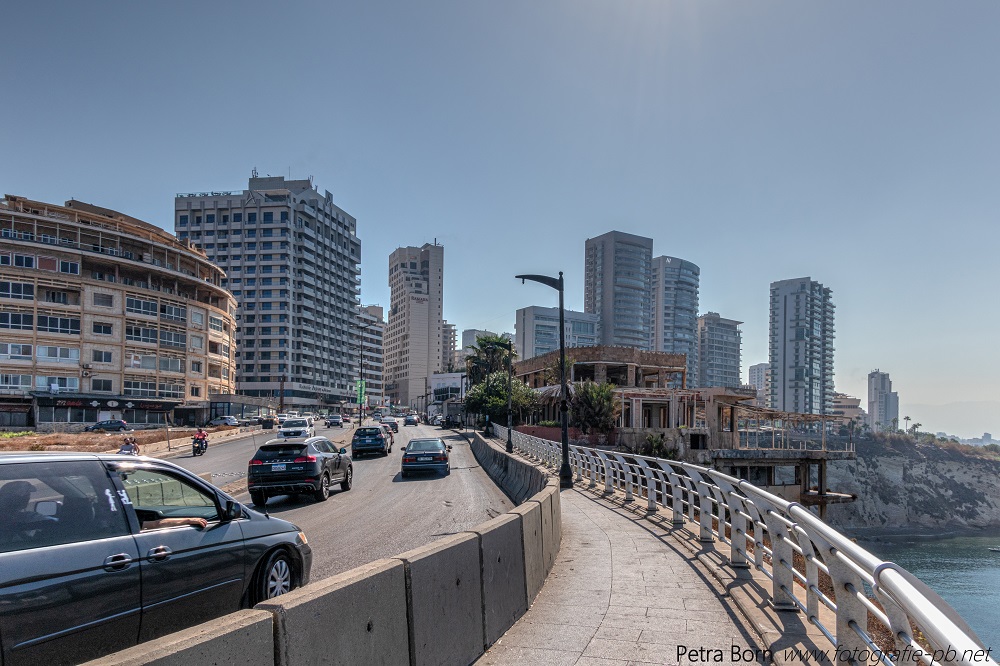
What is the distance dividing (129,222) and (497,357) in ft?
157

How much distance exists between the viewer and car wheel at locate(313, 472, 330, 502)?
16375 millimetres

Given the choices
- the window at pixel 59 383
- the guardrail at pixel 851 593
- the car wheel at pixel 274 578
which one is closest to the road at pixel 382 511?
the car wheel at pixel 274 578

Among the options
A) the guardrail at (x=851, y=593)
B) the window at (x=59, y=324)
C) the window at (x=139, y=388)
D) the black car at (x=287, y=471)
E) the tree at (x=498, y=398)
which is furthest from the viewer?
the window at (x=139, y=388)

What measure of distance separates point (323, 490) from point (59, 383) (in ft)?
179

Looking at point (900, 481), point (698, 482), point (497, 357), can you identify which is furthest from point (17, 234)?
point (900, 481)

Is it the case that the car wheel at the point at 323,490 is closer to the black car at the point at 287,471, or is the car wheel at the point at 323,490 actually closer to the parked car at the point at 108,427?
the black car at the point at 287,471

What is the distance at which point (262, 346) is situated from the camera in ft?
387

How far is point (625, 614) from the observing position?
6.35m

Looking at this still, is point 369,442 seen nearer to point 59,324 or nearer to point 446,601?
point 446,601

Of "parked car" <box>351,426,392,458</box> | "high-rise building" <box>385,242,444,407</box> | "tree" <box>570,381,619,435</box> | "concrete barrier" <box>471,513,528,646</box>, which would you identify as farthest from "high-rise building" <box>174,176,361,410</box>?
"concrete barrier" <box>471,513,528,646</box>

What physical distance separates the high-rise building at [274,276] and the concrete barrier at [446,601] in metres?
114

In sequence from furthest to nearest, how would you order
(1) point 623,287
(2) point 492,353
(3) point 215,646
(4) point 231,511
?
1. (1) point 623,287
2. (2) point 492,353
3. (4) point 231,511
4. (3) point 215,646

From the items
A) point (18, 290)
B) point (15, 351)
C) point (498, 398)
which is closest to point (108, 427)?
point (15, 351)

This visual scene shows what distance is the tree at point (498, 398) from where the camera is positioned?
5850 cm
